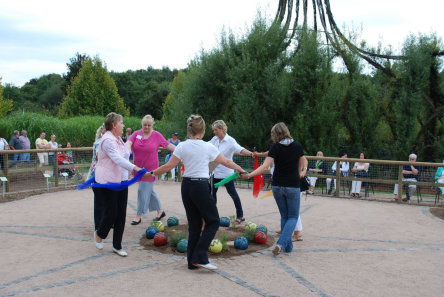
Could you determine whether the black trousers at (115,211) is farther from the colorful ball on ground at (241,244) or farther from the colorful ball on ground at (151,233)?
the colorful ball on ground at (241,244)

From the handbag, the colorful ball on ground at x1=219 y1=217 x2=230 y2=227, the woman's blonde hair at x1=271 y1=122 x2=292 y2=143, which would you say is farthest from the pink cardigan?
the handbag

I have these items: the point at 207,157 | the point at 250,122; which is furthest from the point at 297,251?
the point at 250,122

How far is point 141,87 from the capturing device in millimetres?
67062

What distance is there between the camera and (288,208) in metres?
5.79

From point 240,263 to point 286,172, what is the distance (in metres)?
1.39

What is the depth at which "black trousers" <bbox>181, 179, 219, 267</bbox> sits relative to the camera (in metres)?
4.68

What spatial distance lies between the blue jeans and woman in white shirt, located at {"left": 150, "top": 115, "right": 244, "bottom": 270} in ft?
4.09

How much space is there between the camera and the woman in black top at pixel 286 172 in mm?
5605

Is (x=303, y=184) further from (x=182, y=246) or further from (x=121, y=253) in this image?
(x=121, y=253)

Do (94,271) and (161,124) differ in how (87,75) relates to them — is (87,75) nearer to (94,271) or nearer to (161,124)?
(161,124)

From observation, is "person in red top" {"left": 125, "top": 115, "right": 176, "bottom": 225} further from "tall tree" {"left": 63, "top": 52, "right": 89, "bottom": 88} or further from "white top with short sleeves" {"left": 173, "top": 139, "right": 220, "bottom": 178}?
"tall tree" {"left": 63, "top": 52, "right": 89, "bottom": 88}

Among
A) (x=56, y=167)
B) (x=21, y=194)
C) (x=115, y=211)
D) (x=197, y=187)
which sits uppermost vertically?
(x=197, y=187)

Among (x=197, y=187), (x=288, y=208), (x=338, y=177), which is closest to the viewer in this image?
(x=197, y=187)

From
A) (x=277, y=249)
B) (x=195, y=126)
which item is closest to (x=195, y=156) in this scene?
(x=195, y=126)
